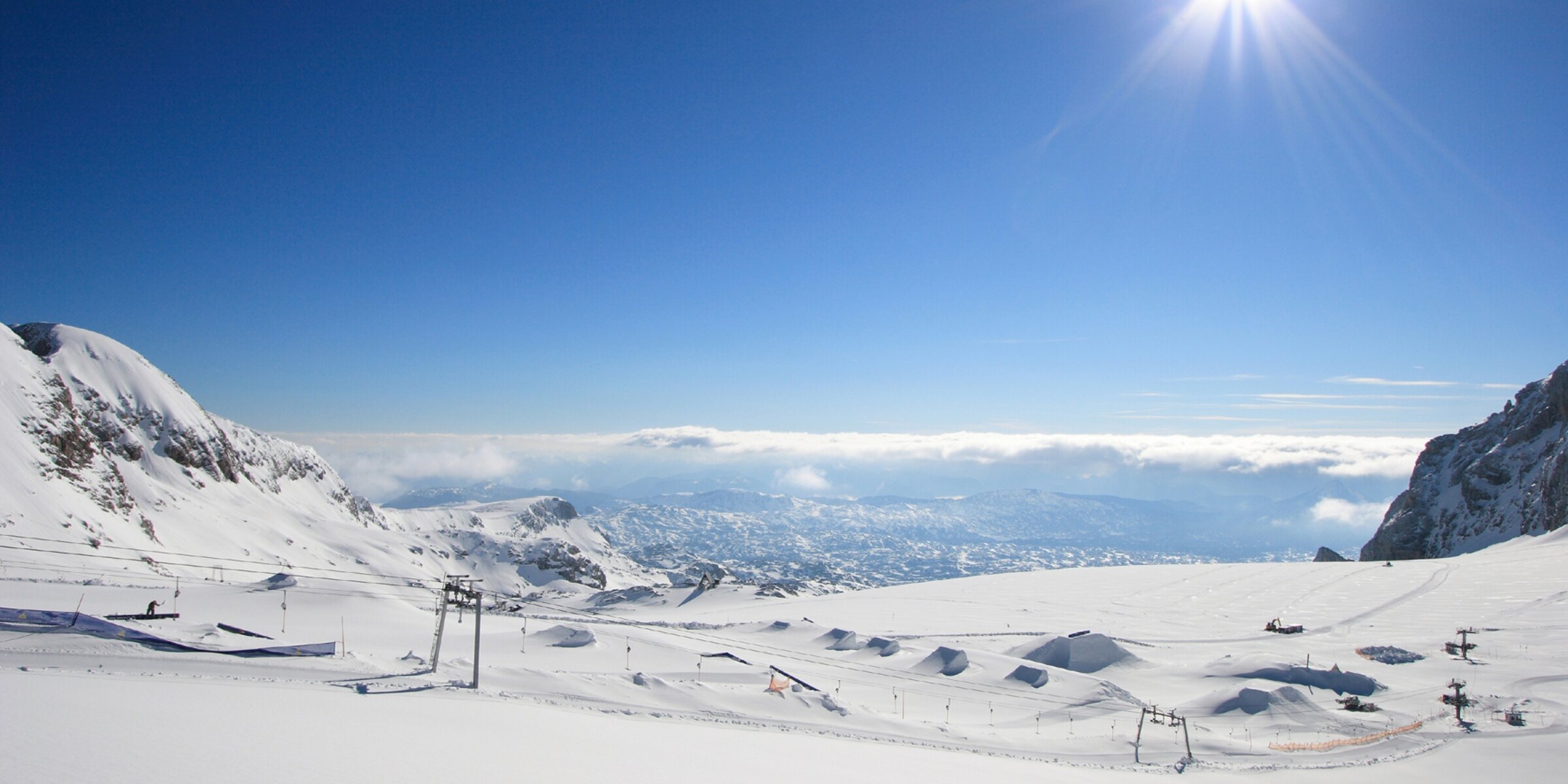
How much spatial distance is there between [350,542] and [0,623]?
469ft

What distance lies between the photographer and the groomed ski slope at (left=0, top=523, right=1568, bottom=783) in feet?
54.6

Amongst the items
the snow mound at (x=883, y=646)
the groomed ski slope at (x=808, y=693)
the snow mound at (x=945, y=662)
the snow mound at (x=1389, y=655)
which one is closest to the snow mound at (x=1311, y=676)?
the groomed ski slope at (x=808, y=693)

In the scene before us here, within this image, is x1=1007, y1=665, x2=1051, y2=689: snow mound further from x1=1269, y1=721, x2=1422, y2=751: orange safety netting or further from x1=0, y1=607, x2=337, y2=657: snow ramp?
x1=0, y1=607, x2=337, y2=657: snow ramp

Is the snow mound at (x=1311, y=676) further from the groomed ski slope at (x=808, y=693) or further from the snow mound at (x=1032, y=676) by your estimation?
the snow mound at (x=1032, y=676)

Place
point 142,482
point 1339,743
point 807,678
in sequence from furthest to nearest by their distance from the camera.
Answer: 1. point 142,482
2. point 807,678
3. point 1339,743

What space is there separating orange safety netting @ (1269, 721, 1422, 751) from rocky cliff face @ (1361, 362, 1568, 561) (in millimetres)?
93721

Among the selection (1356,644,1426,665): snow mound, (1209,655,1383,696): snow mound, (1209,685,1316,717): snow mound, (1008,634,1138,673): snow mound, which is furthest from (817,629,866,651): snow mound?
(1356,644,1426,665): snow mound

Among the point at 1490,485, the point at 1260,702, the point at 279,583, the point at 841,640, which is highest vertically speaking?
the point at 1490,485

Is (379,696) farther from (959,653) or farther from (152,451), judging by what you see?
(152,451)

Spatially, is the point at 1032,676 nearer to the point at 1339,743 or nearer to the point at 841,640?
the point at 841,640

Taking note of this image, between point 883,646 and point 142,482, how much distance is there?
13875cm

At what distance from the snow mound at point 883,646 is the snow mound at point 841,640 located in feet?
1.94

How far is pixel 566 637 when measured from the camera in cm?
4512

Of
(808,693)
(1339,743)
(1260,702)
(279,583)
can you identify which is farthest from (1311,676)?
(279,583)
